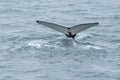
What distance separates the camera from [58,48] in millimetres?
22922

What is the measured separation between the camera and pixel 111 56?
2202cm

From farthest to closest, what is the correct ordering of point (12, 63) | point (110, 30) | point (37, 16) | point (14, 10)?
1. point (14, 10)
2. point (37, 16)
3. point (110, 30)
4. point (12, 63)

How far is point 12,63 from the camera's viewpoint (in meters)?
21.4

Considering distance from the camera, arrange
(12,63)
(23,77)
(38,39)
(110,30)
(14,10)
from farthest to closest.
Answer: (14,10) → (110,30) → (38,39) → (12,63) → (23,77)

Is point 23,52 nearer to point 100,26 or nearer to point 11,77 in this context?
point 11,77

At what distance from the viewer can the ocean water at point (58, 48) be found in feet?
66.3

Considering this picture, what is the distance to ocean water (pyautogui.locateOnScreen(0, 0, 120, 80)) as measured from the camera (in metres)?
20.2

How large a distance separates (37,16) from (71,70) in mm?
12075

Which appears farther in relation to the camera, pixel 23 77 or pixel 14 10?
pixel 14 10

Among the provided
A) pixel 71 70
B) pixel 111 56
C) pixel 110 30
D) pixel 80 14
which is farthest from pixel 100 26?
pixel 71 70

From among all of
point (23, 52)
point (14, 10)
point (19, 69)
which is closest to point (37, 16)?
point (14, 10)

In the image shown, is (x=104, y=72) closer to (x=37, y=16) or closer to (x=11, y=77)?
(x=11, y=77)

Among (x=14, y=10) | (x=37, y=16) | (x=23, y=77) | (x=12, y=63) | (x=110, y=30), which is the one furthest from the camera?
(x=14, y=10)

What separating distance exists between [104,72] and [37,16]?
12.6 m
